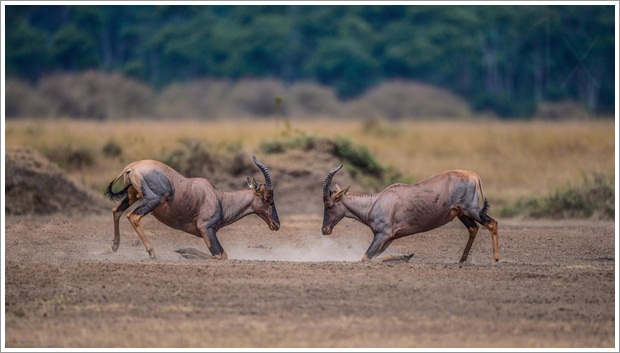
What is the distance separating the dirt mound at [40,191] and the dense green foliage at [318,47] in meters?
33.0

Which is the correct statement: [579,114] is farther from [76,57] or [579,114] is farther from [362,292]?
[362,292]

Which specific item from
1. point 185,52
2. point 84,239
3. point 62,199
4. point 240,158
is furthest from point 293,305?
point 185,52

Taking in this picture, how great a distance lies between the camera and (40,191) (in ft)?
62.8

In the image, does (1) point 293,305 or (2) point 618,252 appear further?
(2) point 618,252

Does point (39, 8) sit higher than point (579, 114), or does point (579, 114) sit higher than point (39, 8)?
point (39, 8)

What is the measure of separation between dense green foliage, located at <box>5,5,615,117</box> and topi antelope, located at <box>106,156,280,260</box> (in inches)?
1473

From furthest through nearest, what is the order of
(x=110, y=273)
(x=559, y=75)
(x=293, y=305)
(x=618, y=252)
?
(x=559, y=75) → (x=618, y=252) → (x=110, y=273) → (x=293, y=305)

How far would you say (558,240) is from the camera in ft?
51.5

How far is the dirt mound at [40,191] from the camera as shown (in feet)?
62.1

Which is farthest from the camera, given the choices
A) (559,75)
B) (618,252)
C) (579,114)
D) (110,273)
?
(559,75)

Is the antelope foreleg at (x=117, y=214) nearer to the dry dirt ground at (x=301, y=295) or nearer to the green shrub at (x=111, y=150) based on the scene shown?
the dry dirt ground at (x=301, y=295)

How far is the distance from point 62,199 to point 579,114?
26165 millimetres

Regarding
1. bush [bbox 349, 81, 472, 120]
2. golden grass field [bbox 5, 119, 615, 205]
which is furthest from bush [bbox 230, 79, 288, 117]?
golden grass field [bbox 5, 119, 615, 205]

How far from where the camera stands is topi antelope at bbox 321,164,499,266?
516 inches
